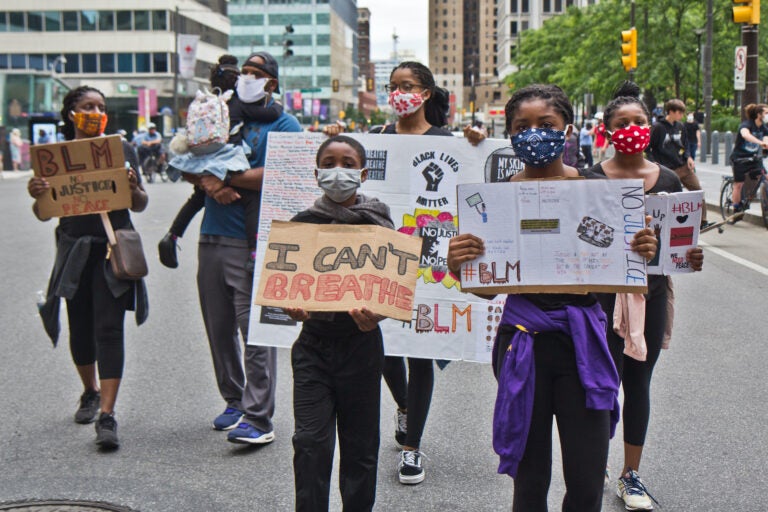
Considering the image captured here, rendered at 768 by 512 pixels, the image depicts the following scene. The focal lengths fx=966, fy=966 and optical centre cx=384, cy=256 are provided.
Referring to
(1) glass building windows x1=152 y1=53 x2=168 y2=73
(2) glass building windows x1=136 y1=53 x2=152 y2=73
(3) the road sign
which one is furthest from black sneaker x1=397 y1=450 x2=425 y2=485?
(2) glass building windows x1=136 y1=53 x2=152 y2=73

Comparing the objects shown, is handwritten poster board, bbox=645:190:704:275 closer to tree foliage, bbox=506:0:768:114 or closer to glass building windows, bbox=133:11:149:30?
tree foliage, bbox=506:0:768:114

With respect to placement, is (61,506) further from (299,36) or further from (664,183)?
(299,36)

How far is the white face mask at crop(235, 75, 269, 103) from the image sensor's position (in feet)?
17.3

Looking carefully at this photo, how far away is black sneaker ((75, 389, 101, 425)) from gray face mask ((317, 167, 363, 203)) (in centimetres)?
271

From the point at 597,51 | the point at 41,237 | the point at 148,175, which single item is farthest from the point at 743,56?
the point at 597,51

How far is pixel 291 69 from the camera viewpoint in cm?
13500

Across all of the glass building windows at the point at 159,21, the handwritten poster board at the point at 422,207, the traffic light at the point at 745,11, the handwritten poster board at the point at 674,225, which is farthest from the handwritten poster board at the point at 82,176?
the glass building windows at the point at 159,21

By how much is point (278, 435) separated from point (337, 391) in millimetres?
1866

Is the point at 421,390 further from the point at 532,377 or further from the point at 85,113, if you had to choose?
the point at 85,113

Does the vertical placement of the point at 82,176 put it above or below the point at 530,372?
above

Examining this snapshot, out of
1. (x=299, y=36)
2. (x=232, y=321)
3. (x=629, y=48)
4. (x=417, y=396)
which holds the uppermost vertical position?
(x=299, y=36)

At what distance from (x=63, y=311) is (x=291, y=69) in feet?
422

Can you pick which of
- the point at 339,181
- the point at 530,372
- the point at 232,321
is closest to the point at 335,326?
the point at 339,181

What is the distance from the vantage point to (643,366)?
4.35m
